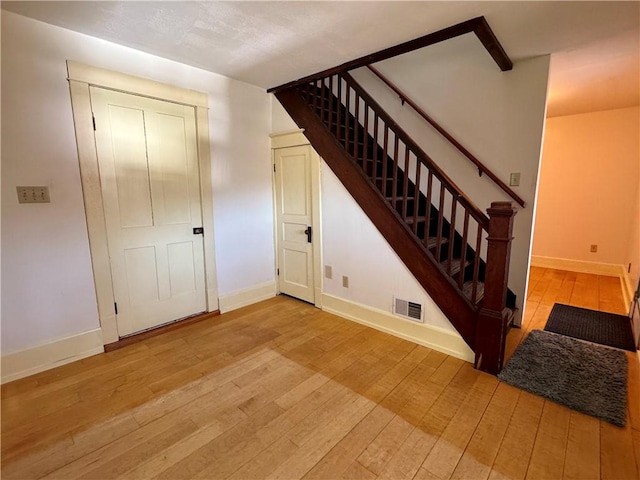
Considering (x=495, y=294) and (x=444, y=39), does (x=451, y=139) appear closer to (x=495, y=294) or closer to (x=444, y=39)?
(x=444, y=39)

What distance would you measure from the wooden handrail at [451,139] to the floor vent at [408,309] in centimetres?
132

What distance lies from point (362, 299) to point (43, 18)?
3.18 m

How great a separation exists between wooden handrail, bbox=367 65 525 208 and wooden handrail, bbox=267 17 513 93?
2.22 feet

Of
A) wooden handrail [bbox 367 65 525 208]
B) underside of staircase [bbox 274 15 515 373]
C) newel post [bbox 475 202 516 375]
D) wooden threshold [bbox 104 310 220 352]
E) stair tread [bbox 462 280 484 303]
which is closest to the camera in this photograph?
newel post [bbox 475 202 516 375]

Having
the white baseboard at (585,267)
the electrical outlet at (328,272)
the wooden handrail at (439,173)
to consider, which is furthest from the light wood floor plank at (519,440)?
the white baseboard at (585,267)

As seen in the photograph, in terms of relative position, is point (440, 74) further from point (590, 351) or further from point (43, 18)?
point (43, 18)

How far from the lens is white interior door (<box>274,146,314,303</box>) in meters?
3.31

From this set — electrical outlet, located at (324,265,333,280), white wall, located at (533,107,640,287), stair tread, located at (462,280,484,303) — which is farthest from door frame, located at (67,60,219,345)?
white wall, located at (533,107,640,287)

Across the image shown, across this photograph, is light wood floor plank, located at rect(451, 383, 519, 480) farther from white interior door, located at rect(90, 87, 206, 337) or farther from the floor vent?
white interior door, located at rect(90, 87, 206, 337)

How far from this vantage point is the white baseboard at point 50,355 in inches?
82.7

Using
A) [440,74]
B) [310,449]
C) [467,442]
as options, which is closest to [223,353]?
[310,449]

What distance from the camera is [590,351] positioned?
241 cm

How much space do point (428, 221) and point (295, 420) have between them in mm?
1753

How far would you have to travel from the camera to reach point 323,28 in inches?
81.9
